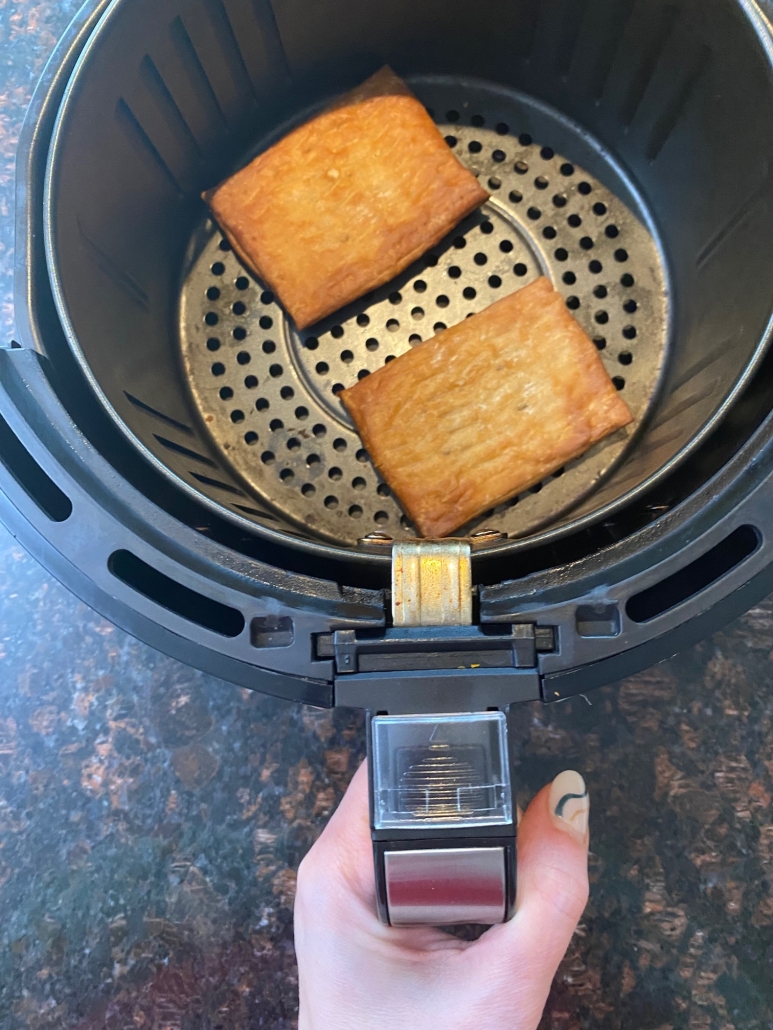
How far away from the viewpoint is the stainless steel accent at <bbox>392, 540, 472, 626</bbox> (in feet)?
1.20

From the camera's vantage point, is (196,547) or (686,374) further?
(686,374)

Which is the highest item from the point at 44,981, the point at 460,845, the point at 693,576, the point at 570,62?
the point at 570,62

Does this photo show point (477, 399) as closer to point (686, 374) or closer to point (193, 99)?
point (686, 374)

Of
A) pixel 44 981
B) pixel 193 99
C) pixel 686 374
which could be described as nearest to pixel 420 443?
pixel 686 374

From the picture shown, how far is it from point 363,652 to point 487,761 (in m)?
0.08

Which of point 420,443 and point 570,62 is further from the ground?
point 570,62

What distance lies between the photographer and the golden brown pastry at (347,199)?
589mm

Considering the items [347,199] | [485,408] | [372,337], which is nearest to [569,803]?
[485,408]

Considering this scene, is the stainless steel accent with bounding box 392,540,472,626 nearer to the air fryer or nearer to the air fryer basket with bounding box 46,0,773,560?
the air fryer

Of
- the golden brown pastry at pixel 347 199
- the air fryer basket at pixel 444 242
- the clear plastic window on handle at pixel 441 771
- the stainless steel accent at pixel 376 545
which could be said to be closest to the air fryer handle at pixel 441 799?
the clear plastic window on handle at pixel 441 771

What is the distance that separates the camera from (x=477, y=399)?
1.88ft

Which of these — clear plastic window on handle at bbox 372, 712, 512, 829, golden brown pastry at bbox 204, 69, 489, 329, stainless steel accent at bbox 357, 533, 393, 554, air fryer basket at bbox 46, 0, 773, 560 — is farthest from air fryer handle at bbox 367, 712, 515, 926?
golden brown pastry at bbox 204, 69, 489, 329

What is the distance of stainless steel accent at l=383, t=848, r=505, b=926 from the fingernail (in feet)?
Answer: 0.43

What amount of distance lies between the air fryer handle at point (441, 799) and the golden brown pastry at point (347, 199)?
1.24 feet
